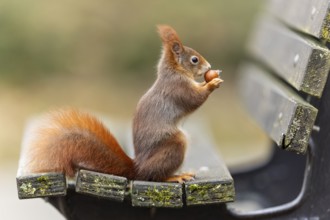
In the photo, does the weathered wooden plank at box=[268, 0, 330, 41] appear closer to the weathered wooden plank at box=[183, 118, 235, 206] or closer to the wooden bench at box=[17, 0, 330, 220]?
the wooden bench at box=[17, 0, 330, 220]

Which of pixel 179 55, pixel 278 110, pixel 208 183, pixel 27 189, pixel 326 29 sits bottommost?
pixel 27 189

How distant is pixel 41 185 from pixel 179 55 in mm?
527

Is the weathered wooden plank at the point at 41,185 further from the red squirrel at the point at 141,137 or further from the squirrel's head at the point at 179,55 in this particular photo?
the squirrel's head at the point at 179,55

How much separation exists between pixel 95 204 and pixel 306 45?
68cm

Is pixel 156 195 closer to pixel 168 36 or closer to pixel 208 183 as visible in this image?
pixel 208 183

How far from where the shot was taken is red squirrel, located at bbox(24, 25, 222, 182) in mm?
1856

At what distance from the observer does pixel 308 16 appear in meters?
2.11

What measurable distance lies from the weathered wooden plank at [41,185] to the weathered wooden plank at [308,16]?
2.38 feet

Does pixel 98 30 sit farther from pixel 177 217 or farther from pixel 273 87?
pixel 177 217

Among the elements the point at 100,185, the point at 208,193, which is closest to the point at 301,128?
the point at 208,193

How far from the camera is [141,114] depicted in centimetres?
196

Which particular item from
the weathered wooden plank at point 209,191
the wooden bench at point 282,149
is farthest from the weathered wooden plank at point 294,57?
the weathered wooden plank at point 209,191

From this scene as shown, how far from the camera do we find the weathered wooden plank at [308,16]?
73.5 inches

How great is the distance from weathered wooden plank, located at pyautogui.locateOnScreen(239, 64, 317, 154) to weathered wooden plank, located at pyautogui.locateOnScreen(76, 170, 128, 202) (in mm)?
416
